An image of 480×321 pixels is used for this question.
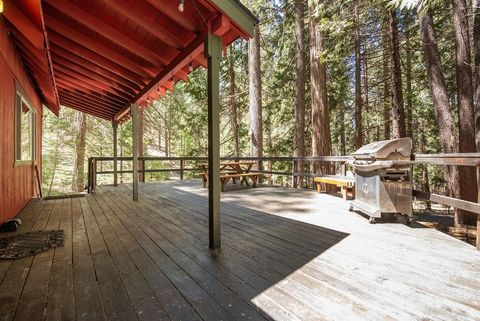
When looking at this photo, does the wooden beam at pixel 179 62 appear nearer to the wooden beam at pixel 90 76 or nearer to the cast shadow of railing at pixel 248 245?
the wooden beam at pixel 90 76

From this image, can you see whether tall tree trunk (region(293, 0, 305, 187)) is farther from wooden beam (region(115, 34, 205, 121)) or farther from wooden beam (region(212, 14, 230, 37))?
wooden beam (region(212, 14, 230, 37))

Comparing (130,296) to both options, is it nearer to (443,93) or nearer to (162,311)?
(162,311)

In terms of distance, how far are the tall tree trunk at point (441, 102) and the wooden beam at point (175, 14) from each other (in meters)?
6.36

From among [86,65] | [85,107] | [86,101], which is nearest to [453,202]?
[86,65]

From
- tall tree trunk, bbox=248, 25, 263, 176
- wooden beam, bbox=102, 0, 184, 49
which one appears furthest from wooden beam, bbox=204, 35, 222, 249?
tall tree trunk, bbox=248, 25, 263, 176

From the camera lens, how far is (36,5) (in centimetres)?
237

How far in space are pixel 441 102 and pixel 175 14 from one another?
6.68 m

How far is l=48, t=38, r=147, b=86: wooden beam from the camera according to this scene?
3.83 metres

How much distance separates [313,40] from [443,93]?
3669 mm

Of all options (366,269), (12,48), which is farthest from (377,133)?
(12,48)

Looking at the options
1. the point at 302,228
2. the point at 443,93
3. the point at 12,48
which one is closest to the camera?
the point at 302,228

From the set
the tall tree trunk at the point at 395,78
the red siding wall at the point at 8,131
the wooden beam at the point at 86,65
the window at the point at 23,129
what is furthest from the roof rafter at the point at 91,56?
the tall tree trunk at the point at 395,78

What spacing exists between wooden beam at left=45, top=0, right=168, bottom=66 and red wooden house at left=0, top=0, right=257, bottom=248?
0.03 ft

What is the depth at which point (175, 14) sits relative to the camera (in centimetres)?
283
